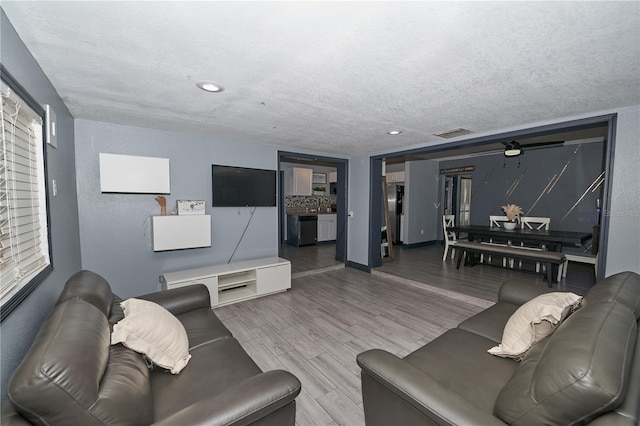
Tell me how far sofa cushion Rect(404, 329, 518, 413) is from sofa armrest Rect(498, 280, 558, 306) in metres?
0.69

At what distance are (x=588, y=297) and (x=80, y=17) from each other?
2952mm

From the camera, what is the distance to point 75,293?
4.68 feet

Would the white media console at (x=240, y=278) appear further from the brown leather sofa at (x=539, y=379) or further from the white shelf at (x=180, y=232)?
the brown leather sofa at (x=539, y=379)

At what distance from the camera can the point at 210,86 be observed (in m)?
2.00

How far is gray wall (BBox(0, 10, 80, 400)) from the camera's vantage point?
1141 millimetres

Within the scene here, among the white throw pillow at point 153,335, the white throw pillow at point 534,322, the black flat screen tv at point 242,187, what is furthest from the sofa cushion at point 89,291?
the white throw pillow at point 534,322

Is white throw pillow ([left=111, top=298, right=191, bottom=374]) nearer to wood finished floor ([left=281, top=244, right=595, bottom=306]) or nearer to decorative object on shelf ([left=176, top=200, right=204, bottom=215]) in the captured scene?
decorative object on shelf ([left=176, top=200, right=204, bottom=215])

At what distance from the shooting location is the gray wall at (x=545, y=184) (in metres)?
5.34

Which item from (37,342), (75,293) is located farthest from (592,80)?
→ (75,293)

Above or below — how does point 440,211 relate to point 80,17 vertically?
below

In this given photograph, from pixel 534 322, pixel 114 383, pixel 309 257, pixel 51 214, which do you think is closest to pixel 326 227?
pixel 309 257

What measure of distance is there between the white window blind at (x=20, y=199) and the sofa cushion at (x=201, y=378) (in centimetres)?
76

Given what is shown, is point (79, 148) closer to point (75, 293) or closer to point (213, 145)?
point (213, 145)

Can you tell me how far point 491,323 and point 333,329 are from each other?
1.49m
